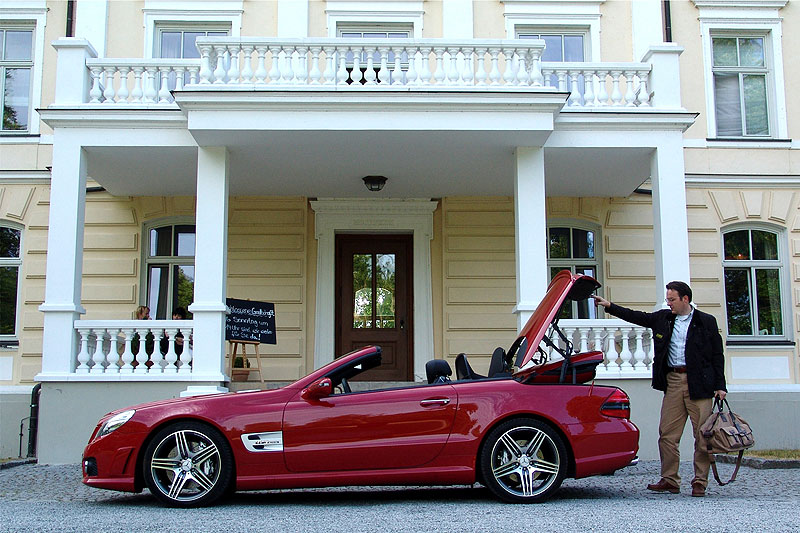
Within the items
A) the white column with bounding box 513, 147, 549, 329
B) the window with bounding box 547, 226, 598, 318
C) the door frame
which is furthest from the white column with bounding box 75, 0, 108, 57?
the window with bounding box 547, 226, 598, 318

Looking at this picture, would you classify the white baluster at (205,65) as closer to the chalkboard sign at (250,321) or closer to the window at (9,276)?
the chalkboard sign at (250,321)

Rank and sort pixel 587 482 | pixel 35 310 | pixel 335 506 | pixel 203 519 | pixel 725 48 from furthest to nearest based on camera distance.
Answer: pixel 725 48 → pixel 35 310 → pixel 587 482 → pixel 335 506 → pixel 203 519

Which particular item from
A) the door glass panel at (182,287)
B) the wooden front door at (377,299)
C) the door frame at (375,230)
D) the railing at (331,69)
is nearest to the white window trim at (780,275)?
the railing at (331,69)

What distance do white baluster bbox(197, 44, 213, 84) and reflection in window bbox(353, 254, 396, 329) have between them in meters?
4.64

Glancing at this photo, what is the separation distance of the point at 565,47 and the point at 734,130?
3.12 m

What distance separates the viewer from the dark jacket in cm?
727

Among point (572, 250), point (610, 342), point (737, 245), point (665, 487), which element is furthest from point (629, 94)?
point (665, 487)

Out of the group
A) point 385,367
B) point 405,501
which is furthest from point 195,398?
point 385,367

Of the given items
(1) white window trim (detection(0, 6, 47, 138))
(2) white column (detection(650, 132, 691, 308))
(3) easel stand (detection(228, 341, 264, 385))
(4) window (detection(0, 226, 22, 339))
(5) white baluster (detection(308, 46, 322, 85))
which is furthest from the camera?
(1) white window trim (detection(0, 6, 47, 138))

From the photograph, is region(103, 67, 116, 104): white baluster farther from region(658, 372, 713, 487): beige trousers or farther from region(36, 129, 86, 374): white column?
region(658, 372, 713, 487): beige trousers

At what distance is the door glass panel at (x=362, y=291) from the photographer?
48.3 ft

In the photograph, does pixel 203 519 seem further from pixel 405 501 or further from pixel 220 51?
pixel 220 51

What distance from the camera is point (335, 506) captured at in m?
6.64

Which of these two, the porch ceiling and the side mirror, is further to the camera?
the porch ceiling
